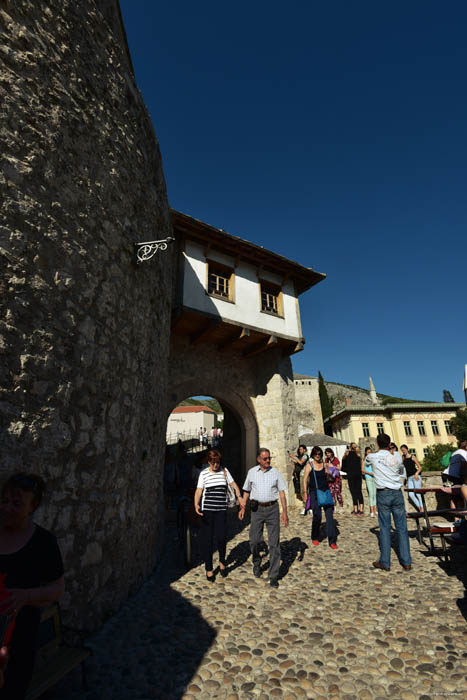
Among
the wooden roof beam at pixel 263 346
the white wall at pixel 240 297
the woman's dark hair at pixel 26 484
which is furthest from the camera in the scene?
the wooden roof beam at pixel 263 346

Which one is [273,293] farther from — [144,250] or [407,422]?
[407,422]

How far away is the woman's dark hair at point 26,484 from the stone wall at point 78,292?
747 millimetres

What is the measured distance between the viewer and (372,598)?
364 cm

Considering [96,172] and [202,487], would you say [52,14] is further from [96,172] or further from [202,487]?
[202,487]

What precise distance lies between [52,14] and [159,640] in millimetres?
5826

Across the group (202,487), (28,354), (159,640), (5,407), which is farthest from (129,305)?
(159,640)

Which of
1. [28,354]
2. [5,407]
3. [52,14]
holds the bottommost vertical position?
[5,407]

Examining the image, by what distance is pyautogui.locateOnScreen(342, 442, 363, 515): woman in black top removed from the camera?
26.5 ft

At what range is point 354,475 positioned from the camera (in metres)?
8.19

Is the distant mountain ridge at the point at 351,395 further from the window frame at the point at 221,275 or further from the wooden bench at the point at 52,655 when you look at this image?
the wooden bench at the point at 52,655

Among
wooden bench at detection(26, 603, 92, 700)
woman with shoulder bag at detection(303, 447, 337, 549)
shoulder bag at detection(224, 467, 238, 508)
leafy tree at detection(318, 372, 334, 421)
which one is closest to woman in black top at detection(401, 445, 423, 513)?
woman with shoulder bag at detection(303, 447, 337, 549)

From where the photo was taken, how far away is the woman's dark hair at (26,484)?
5.43 feet

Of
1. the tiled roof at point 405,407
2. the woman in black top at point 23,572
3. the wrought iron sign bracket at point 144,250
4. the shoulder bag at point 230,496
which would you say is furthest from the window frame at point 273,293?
the tiled roof at point 405,407

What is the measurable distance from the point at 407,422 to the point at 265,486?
31430 millimetres
